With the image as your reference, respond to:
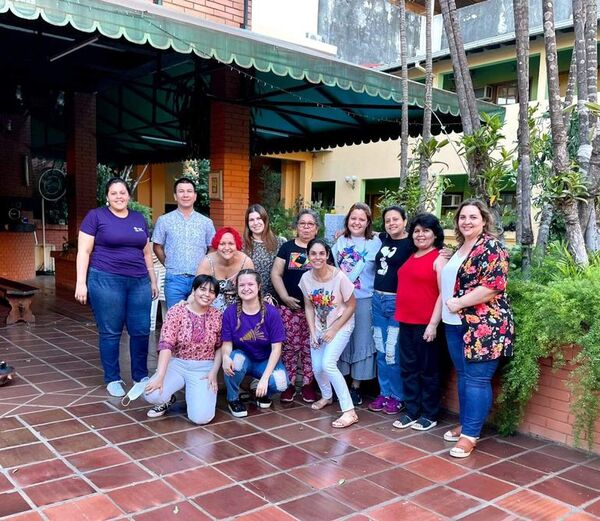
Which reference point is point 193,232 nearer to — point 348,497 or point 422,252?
point 422,252

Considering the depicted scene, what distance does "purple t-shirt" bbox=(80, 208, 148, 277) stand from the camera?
13.3 feet

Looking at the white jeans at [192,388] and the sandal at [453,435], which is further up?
the white jeans at [192,388]

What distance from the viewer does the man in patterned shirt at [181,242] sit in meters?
4.41

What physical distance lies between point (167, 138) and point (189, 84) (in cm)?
379

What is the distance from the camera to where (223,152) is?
7.13 metres

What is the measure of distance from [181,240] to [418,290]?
1894 mm

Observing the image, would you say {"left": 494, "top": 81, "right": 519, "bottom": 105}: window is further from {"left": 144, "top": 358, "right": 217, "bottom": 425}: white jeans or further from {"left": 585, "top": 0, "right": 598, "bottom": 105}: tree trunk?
{"left": 144, "top": 358, "right": 217, "bottom": 425}: white jeans

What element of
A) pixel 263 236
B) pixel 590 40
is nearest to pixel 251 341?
pixel 263 236

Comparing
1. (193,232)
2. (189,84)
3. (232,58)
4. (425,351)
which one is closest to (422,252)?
(425,351)

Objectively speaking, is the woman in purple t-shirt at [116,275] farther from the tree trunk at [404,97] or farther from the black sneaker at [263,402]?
the tree trunk at [404,97]

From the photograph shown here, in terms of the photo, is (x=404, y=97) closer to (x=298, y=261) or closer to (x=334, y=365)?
(x=298, y=261)

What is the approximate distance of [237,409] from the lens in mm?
3939

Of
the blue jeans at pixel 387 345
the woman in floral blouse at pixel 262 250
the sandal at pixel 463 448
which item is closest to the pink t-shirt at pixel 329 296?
the blue jeans at pixel 387 345

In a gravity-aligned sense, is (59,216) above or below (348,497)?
above
